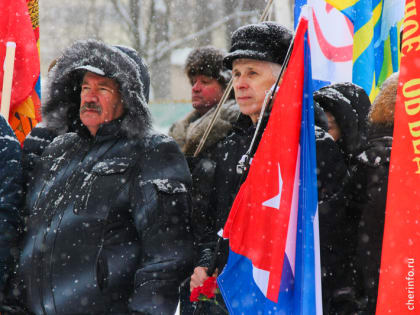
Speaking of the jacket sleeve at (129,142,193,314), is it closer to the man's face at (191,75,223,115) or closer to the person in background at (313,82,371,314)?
the person in background at (313,82,371,314)

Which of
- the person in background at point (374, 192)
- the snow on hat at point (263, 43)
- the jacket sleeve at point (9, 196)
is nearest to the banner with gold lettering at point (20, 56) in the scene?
the jacket sleeve at point (9, 196)

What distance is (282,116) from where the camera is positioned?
9.56 feet

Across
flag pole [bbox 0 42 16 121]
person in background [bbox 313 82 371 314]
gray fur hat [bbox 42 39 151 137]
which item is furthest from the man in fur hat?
person in background [bbox 313 82 371 314]

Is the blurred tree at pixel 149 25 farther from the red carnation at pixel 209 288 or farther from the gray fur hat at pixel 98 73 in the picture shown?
the red carnation at pixel 209 288

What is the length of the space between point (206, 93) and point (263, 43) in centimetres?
163

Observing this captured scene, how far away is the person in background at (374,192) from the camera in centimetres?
298

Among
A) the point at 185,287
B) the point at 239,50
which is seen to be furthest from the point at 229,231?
the point at 239,50

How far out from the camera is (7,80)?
4.13 metres

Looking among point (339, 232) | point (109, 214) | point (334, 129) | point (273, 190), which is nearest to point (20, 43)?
point (109, 214)

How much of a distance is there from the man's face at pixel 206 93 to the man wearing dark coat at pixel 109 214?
4.63 feet

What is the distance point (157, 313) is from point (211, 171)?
116 cm

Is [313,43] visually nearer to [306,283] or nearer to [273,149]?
[273,149]

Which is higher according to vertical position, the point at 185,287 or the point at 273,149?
the point at 273,149

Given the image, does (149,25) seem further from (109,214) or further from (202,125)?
(109,214)
